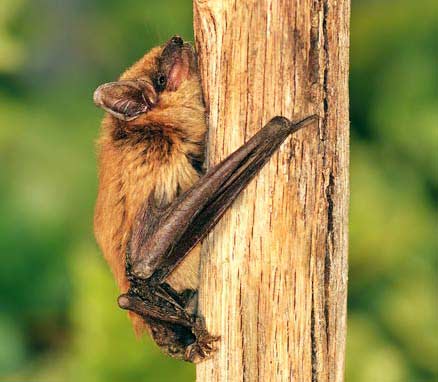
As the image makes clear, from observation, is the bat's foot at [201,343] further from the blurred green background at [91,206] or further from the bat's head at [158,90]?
the blurred green background at [91,206]

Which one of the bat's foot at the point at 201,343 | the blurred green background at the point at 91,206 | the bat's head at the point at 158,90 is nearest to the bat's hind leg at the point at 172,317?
the bat's foot at the point at 201,343

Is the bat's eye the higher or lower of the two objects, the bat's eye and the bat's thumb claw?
the higher

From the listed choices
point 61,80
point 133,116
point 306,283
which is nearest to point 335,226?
point 306,283

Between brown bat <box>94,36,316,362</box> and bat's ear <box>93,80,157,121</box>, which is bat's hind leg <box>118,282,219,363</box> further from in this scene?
bat's ear <box>93,80,157,121</box>

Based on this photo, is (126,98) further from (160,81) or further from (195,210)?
(195,210)

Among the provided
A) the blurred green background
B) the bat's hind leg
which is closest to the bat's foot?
the bat's hind leg

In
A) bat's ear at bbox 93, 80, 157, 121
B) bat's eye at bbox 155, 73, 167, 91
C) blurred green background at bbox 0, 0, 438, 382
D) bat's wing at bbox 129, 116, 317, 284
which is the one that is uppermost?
blurred green background at bbox 0, 0, 438, 382
